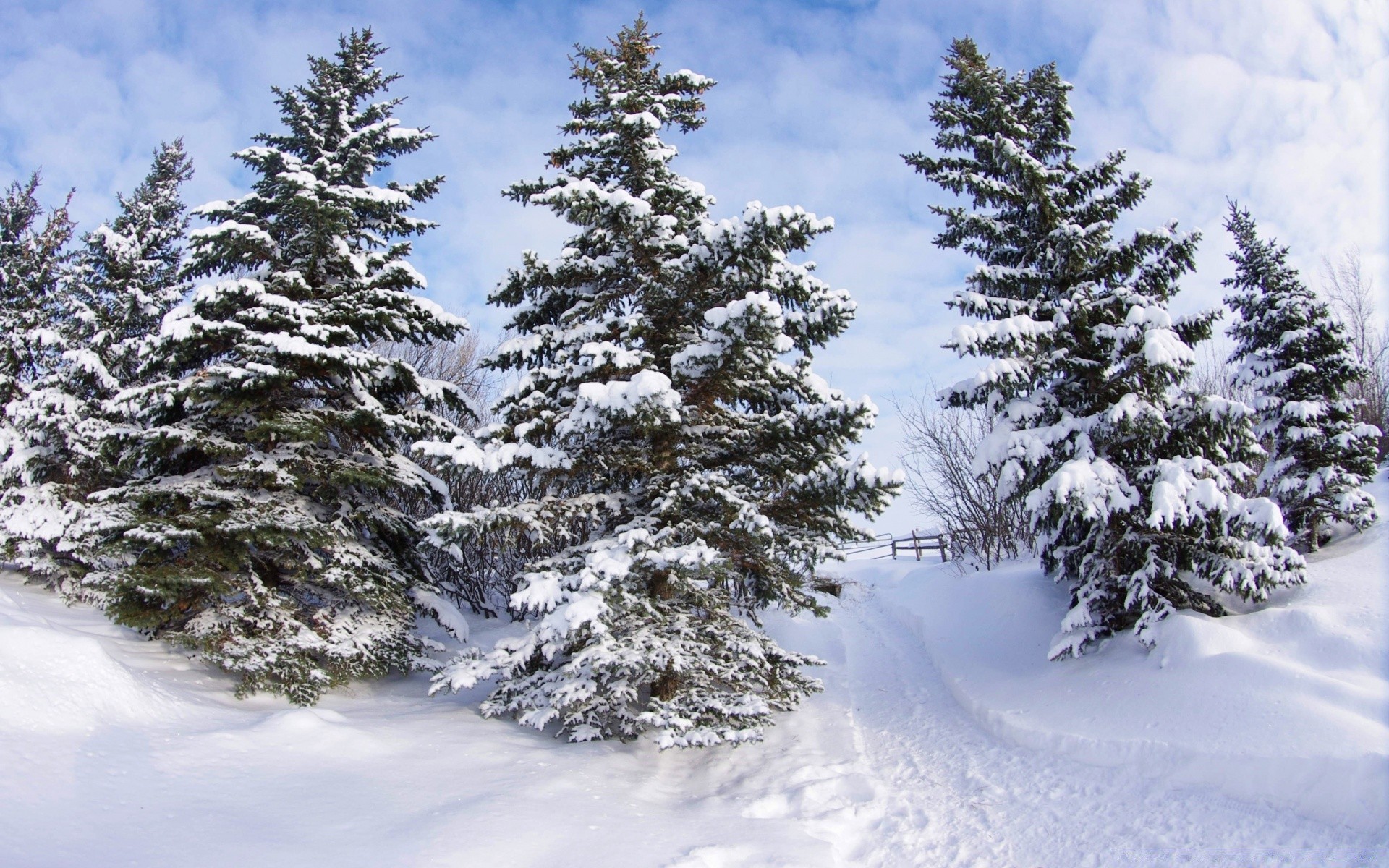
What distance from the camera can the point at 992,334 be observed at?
8.32 meters

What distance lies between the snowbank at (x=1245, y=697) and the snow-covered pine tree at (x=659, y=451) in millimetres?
3017

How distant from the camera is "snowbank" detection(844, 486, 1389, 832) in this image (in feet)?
17.0

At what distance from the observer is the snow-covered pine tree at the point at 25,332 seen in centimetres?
1160

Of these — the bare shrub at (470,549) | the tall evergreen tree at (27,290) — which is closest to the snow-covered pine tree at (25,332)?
the tall evergreen tree at (27,290)

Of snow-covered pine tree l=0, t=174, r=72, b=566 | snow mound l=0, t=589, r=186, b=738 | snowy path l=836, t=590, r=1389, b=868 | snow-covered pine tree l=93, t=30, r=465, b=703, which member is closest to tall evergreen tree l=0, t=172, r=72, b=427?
snow-covered pine tree l=0, t=174, r=72, b=566

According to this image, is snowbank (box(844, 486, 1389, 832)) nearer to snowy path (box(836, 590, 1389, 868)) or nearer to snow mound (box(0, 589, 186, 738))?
snowy path (box(836, 590, 1389, 868))

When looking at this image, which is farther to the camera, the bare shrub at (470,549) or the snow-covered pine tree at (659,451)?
the bare shrub at (470,549)

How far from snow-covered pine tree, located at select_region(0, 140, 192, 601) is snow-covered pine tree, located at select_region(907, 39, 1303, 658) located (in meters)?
13.3

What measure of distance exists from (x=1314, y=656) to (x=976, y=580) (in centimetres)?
863

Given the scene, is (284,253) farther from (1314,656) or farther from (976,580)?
(976,580)

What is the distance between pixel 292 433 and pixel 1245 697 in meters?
10.7

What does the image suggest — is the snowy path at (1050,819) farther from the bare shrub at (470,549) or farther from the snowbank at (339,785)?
the bare shrub at (470,549)

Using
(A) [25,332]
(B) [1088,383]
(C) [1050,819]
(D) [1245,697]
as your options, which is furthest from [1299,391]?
(A) [25,332]

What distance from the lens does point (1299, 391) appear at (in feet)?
40.7
